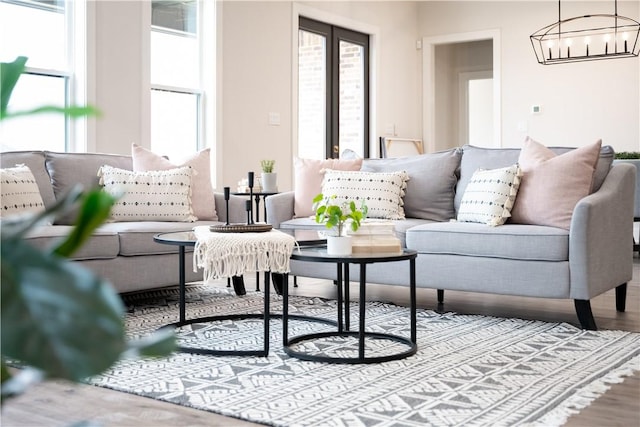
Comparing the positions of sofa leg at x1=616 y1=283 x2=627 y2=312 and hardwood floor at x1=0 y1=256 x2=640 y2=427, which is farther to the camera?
sofa leg at x1=616 y1=283 x2=627 y2=312

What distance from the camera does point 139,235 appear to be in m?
3.85

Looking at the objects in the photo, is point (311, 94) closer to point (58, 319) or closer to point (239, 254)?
point (239, 254)

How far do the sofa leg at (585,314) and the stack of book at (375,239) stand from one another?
0.99 m

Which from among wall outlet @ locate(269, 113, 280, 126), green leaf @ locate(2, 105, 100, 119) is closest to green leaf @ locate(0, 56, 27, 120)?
green leaf @ locate(2, 105, 100, 119)

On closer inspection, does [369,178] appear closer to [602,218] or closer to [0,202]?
[602,218]

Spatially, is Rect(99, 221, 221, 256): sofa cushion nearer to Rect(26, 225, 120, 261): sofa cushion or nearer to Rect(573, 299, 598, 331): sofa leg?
Rect(26, 225, 120, 261): sofa cushion

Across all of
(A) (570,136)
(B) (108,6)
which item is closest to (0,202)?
(B) (108,6)

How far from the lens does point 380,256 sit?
8.95 feet

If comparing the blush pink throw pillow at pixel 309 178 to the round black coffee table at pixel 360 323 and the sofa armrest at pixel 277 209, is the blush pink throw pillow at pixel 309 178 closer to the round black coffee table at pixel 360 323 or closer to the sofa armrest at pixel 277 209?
the sofa armrest at pixel 277 209

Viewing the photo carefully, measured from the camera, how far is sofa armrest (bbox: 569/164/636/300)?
3.31 meters

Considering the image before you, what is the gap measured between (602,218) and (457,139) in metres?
6.48

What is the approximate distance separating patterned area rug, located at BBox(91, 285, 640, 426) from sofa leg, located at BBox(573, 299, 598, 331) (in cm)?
6

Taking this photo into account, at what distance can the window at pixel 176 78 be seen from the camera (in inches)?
230

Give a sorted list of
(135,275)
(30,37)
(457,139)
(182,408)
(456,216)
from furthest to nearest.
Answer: (457,139)
(30,37)
(456,216)
(135,275)
(182,408)
